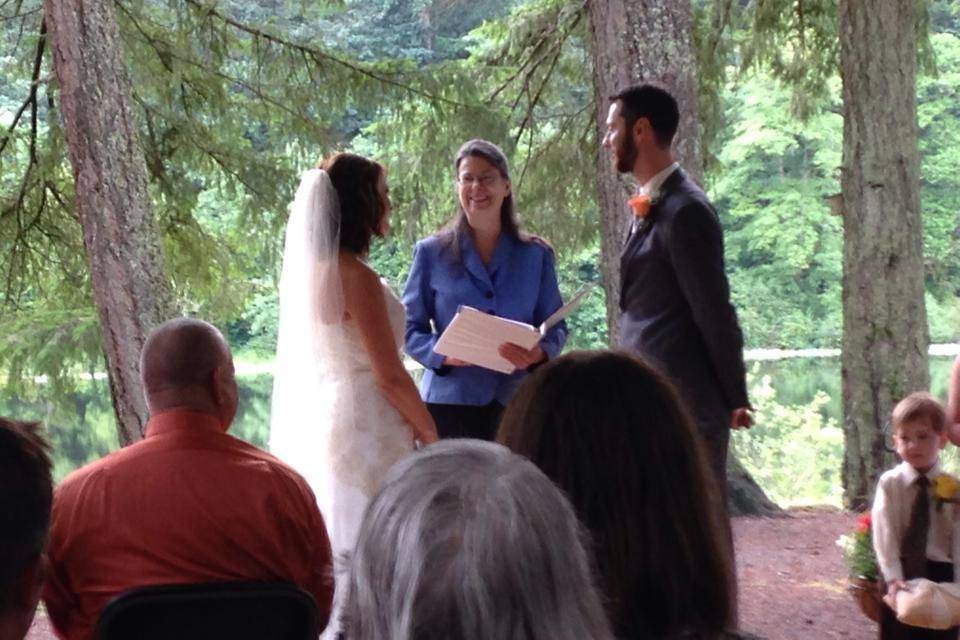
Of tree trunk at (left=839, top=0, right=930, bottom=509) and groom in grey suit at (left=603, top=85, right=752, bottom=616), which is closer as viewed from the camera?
groom in grey suit at (left=603, top=85, right=752, bottom=616)

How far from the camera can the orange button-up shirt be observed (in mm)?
2459

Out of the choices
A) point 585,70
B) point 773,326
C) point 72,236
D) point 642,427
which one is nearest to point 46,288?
point 72,236

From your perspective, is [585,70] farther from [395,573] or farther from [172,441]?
[395,573]

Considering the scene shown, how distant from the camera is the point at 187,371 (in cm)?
270

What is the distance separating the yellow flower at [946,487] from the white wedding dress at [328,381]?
1.75 meters

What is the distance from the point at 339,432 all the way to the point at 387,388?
0.27 meters

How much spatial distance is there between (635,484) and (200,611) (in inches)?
35.2

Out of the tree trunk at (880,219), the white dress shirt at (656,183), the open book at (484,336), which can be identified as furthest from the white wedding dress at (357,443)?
the tree trunk at (880,219)

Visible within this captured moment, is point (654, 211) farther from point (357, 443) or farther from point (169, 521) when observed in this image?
point (169, 521)

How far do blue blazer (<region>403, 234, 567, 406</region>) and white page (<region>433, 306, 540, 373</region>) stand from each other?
267 mm

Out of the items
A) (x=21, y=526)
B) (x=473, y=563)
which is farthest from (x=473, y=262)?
(x=473, y=563)

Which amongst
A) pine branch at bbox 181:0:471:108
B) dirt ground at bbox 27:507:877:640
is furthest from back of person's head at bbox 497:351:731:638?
pine branch at bbox 181:0:471:108

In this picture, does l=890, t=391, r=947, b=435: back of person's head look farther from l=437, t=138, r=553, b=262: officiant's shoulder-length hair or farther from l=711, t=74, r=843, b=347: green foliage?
l=711, t=74, r=843, b=347: green foliage

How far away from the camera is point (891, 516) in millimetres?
3879
